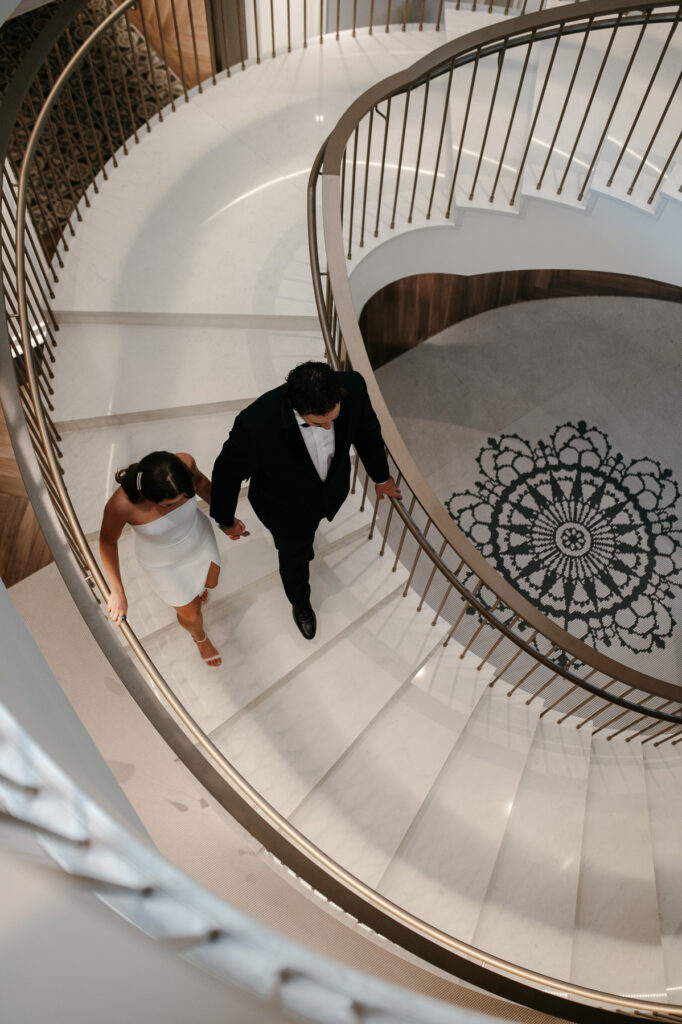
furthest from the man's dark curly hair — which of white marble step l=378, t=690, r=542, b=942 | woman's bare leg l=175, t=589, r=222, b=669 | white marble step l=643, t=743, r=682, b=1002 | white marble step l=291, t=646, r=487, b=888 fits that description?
white marble step l=643, t=743, r=682, b=1002

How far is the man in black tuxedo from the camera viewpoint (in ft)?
8.04

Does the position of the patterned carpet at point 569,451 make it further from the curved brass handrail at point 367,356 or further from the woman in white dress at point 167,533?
the woman in white dress at point 167,533

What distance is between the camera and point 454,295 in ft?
23.6

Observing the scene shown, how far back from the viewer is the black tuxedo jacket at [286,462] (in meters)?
2.65

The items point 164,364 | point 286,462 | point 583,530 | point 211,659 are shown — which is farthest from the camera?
point 583,530

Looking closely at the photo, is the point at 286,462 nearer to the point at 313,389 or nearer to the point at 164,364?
the point at 313,389

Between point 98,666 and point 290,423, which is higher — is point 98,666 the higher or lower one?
the lower one

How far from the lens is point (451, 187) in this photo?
15.5ft

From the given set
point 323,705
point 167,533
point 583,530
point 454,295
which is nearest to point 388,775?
point 323,705

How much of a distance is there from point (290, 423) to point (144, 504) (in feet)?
2.00

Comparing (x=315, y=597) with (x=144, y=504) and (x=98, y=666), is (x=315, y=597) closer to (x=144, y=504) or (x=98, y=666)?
(x=98, y=666)

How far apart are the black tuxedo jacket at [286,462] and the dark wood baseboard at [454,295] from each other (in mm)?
3784

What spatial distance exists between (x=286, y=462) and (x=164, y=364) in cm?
165

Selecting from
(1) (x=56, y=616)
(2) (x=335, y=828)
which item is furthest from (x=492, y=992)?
(1) (x=56, y=616)
